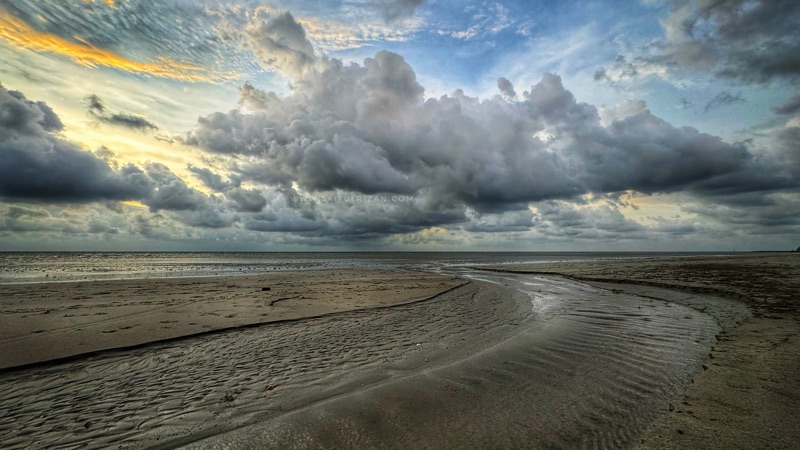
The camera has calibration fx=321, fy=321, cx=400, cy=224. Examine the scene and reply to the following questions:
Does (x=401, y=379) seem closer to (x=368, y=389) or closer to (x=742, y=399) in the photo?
(x=368, y=389)

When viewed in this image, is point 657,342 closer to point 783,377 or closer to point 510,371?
point 783,377

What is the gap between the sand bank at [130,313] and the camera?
9703 mm

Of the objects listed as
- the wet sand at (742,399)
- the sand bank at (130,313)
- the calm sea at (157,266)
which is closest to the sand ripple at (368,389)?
the wet sand at (742,399)

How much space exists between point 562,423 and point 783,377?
5.33m

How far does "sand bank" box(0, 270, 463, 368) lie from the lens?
9703mm

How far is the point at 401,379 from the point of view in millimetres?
6855

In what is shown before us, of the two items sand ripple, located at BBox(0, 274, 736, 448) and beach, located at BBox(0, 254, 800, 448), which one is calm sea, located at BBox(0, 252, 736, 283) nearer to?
beach, located at BBox(0, 254, 800, 448)

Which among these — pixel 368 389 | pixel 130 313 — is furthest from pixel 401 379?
pixel 130 313

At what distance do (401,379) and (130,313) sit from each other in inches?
552

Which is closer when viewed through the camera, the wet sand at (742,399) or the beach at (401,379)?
the wet sand at (742,399)

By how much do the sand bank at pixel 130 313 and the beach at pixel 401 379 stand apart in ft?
0.42

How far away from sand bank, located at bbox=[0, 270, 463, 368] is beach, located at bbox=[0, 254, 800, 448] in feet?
0.42

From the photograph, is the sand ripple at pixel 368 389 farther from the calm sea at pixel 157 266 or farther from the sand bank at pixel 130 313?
the calm sea at pixel 157 266

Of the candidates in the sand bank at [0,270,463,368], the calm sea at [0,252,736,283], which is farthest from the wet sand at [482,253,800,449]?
the calm sea at [0,252,736,283]
